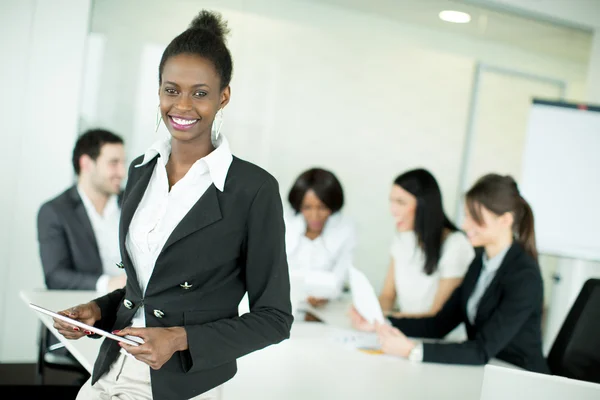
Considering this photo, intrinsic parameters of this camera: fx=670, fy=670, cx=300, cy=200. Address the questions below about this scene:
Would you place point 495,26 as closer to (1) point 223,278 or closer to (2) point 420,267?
(2) point 420,267

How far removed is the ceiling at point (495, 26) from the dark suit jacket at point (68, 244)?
2.75 m

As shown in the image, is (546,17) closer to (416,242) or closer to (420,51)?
(420,51)

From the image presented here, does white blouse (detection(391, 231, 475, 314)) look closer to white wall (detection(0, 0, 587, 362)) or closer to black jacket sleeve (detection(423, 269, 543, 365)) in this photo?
black jacket sleeve (detection(423, 269, 543, 365))

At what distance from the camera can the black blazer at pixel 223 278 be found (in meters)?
1.38

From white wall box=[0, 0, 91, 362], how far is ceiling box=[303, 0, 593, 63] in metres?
1.98

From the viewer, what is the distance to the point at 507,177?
10.0 ft

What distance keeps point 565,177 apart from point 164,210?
4052 millimetres

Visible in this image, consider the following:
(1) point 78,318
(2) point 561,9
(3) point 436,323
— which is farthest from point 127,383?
(2) point 561,9

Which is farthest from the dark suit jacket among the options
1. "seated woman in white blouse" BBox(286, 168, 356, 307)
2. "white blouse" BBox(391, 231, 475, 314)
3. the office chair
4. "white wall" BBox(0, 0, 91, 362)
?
"white blouse" BBox(391, 231, 475, 314)

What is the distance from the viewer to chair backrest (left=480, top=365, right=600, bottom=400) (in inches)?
54.5

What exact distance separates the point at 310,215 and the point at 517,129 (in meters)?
2.76

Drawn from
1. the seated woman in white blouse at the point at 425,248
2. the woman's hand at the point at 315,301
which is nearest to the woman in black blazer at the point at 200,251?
the woman's hand at the point at 315,301

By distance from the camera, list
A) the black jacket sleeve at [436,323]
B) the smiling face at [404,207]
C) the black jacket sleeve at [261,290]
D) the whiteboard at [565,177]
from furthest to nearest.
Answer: the whiteboard at [565,177] < the smiling face at [404,207] < the black jacket sleeve at [436,323] < the black jacket sleeve at [261,290]

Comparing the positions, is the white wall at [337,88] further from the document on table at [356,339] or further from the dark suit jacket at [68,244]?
the document on table at [356,339]
